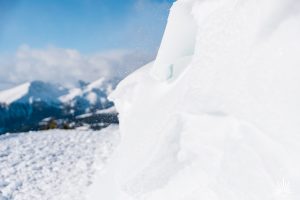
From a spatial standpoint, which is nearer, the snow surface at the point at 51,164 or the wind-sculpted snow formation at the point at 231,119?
the wind-sculpted snow formation at the point at 231,119

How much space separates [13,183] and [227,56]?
546 cm

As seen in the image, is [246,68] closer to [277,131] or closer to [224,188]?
[277,131]

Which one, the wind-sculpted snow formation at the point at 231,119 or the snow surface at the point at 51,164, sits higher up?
the wind-sculpted snow formation at the point at 231,119

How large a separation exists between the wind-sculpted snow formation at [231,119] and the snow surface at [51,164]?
2292 millimetres

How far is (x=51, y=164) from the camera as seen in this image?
8.18 metres

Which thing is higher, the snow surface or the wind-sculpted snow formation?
the wind-sculpted snow formation

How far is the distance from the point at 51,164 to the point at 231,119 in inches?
242

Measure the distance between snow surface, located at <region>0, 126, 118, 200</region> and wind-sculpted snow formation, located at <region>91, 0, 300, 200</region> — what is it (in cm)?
229

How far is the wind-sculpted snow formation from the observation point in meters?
2.87

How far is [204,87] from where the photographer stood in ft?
12.1

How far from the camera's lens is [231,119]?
3.37 metres

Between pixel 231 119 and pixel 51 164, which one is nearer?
pixel 231 119

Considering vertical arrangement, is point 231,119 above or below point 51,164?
above

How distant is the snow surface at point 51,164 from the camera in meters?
6.23
